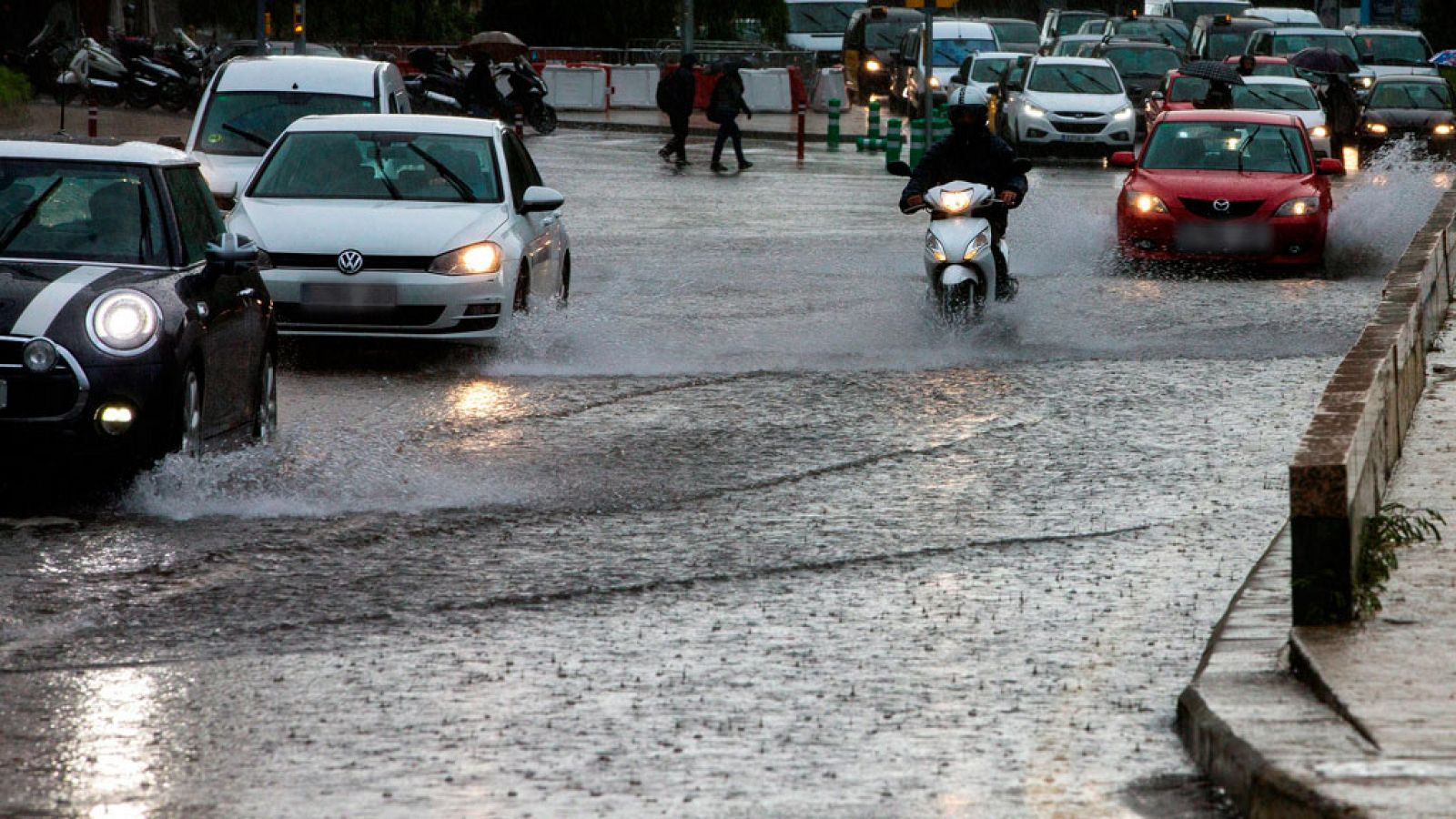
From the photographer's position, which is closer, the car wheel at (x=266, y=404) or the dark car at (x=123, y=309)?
the dark car at (x=123, y=309)

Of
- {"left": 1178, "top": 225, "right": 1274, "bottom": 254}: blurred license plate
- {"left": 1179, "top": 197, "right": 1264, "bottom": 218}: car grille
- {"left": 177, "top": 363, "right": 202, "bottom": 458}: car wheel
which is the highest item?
{"left": 177, "top": 363, "right": 202, "bottom": 458}: car wheel

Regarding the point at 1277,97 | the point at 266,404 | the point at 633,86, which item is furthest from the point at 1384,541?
the point at 633,86

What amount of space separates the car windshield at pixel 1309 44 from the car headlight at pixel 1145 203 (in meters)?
26.2

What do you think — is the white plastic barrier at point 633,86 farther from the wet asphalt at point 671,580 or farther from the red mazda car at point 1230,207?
the wet asphalt at point 671,580

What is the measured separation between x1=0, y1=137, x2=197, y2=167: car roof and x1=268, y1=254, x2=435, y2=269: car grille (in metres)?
3.33

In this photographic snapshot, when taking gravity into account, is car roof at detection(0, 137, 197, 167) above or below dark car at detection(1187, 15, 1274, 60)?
above

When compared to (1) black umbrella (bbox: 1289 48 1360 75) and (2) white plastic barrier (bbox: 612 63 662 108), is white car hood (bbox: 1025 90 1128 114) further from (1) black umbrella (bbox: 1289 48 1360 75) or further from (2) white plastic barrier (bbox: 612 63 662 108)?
(2) white plastic barrier (bbox: 612 63 662 108)

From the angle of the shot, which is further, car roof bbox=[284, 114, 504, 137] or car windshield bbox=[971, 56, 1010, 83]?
car windshield bbox=[971, 56, 1010, 83]

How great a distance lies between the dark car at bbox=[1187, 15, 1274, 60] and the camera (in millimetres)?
49062

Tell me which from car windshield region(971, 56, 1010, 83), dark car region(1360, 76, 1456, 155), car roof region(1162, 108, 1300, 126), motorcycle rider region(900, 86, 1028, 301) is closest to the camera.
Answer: motorcycle rider region(900, 86, 1028, 301)

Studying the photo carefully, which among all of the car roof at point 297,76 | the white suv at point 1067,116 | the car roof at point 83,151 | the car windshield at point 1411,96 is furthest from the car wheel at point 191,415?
the car windshield at point 1411,96

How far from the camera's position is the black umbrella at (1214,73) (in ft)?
109

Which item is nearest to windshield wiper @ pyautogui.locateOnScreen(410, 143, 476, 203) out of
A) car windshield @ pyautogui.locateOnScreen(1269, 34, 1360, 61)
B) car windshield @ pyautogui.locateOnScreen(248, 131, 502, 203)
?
car windshield @ pyautogui.locateOnScreen(248, 131, 502, 203)

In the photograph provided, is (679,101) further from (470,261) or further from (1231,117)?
(470,261)
